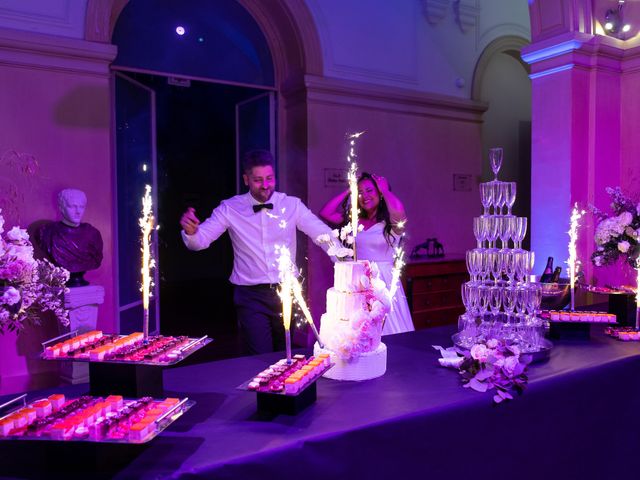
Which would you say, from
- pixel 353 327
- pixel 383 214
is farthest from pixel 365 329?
pixel 383 214

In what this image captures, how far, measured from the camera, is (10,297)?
171 cm

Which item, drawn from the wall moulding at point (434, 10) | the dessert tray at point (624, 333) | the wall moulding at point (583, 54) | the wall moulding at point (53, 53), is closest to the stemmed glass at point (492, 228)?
the dessert tray at point (624, 333)

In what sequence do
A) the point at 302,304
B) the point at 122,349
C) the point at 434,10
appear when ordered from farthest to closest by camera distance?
the point at 434,10 < the point at 302,304 < the point at 122,349

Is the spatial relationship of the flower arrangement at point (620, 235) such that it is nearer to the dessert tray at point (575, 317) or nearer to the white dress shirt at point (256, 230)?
the dessert tray at point (575, 317)

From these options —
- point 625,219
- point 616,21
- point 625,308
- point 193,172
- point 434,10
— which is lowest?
point 625,308

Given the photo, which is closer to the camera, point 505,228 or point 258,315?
point 505,228

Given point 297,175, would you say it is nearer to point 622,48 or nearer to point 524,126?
point 622,48

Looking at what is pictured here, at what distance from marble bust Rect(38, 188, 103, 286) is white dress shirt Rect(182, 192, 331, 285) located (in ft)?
4.49

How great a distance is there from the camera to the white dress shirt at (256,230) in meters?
3.32

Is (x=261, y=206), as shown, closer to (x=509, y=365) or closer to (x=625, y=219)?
(x=509, y=365)

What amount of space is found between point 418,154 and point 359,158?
3.02ft

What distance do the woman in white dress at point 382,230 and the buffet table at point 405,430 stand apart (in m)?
1.21

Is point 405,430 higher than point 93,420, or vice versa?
point 93,420

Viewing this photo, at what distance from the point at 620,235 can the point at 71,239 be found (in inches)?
149
